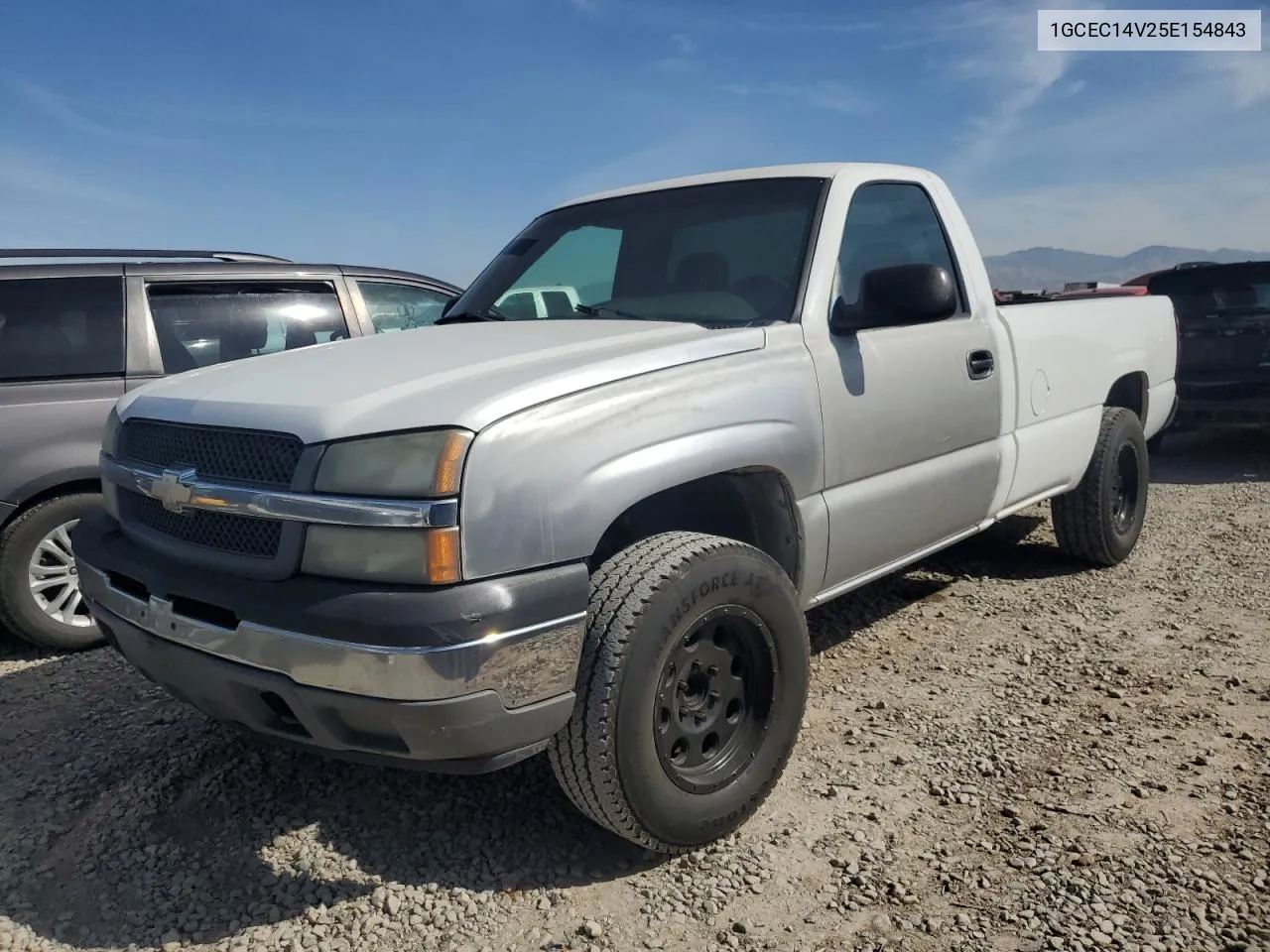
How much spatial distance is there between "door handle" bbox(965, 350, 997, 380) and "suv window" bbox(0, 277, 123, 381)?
372 cm

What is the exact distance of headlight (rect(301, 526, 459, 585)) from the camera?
82.4 inches

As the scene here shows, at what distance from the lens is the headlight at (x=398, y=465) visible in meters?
2.11

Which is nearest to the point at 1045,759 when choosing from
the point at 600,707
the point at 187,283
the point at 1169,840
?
the point at 1169,840

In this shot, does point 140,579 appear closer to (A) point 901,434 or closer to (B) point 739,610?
(B) point 739,610

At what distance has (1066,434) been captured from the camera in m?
4.52

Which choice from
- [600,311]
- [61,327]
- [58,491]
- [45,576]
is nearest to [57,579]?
[45,576]

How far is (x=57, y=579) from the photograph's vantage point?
436 centimetres

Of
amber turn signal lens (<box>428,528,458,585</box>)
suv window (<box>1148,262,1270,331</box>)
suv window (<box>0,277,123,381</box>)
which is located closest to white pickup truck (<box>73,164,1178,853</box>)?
amber turn signal lens (<box>428,528,458,585</box>)

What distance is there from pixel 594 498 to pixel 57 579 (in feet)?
10.7

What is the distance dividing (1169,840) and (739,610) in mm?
1294

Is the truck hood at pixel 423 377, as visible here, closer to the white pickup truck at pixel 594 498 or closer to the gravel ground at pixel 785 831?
the white pickup truck at pixel 594 498

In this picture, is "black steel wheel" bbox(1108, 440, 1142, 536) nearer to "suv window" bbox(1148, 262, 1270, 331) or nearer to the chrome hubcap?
"suv window" bbox(1148, 262, 1270, 331)

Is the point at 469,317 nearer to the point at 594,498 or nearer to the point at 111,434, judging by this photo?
the point at 111,434

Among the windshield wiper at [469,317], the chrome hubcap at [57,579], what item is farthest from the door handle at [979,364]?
the chrome hubcap at [57,579]
